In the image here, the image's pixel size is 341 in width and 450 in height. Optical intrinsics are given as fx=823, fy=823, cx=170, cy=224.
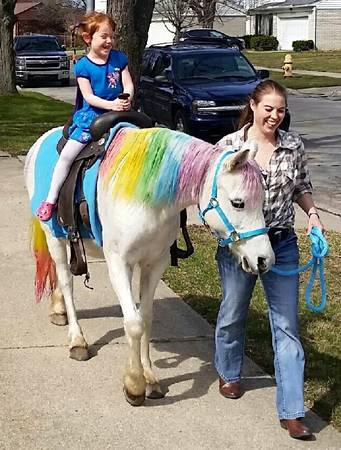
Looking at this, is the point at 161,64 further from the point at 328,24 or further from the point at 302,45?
the point at 328,24

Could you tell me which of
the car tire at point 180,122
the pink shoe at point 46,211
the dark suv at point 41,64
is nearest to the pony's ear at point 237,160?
the pink shoe at point 46,211

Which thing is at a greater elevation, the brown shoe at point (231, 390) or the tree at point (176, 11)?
the tree at point (176, 11)

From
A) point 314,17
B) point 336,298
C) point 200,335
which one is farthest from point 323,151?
point 314,17

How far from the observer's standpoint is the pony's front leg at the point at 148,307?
4.91 meters

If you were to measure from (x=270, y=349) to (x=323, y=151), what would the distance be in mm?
10644

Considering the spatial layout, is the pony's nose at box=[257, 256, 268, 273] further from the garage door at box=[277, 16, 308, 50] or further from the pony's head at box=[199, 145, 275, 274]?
the garage door at box=[277, 16, 308, 50]

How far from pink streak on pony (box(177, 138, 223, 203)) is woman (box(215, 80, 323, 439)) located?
0.23 m

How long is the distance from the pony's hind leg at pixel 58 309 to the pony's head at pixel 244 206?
7.66 feet

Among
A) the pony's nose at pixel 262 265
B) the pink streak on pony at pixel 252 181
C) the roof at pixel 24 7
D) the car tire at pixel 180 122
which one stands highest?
the roof at pixel 24 7

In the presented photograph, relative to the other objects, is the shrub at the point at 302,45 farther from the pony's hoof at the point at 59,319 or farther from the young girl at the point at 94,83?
the young girl at the point at 94,83

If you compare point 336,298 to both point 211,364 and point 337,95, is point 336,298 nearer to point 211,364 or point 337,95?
point 211,364

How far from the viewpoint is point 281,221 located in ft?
14.5

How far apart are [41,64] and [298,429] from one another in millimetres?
30774

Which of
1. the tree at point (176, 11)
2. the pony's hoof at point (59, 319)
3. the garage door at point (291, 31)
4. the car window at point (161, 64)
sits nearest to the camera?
the pony's hoof at point (59, 319)
